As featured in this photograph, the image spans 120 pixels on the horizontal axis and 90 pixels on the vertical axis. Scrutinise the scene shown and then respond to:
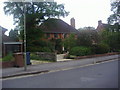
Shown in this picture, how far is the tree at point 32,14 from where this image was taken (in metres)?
32.2

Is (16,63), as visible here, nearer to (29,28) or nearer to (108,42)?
(29,28)

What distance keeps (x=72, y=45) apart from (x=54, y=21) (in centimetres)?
620

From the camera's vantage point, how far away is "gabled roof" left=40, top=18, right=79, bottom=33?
112 ft

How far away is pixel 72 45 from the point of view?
102 feet

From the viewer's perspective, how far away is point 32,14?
31.7 metres

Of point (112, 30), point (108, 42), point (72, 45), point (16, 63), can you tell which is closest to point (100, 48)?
point (72, 45)

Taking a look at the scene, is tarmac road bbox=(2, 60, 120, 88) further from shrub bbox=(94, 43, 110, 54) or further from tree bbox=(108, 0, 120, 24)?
tree bbox=(108, 0, 120, 24)

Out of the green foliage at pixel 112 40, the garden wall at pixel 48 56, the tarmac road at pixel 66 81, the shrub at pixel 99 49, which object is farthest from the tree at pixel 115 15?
the tarmac road at pixel 66 81

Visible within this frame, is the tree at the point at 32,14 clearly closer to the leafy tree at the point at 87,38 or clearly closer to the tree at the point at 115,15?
the leafy tree at the point at 87,38

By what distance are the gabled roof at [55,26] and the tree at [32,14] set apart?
110 centimetres

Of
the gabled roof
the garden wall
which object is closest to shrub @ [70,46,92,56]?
the garden wall

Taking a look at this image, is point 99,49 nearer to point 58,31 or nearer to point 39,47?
point 39,47

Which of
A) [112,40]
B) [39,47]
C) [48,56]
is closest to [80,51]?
[48,56]

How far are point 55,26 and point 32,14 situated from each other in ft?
18.4
